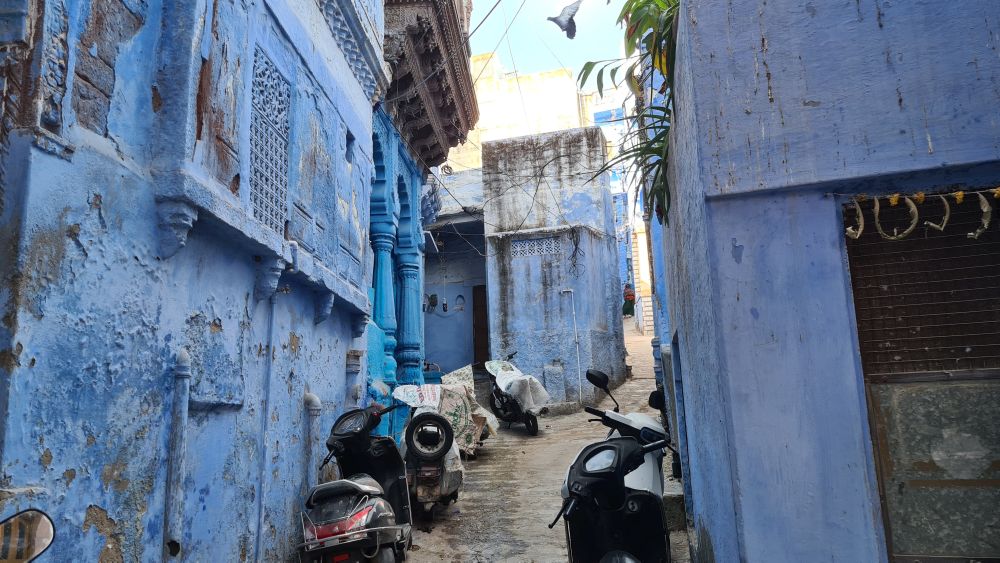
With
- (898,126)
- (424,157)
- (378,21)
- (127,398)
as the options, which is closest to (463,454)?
(424,157)

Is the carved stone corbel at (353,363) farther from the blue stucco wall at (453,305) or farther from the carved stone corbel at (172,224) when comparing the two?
the blue stucco wall at (453,305)

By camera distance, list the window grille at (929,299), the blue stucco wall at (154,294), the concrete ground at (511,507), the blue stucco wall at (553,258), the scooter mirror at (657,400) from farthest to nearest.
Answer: the blue stucco wall at (553,258), the scooter mirror at (657,400), the concrete ground at (511,507), the window grille at (929,299), the blue stucco wall at (154,294)

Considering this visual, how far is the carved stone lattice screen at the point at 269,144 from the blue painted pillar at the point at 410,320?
5777 mm

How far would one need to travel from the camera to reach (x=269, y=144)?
4570 millimetres

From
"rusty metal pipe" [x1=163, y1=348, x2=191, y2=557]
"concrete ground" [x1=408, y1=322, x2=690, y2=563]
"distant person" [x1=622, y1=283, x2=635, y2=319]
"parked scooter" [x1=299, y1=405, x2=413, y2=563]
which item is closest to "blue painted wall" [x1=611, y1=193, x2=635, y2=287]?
"distant person" [x1=622, y1=283, x2=635, y2=319]

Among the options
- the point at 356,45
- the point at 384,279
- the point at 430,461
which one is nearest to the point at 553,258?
the point at 384,279

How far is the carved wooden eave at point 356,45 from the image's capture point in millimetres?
6074

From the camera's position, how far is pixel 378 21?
24.8ft

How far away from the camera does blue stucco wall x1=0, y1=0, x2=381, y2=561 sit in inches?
95.3

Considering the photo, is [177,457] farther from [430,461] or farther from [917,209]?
[917,209]

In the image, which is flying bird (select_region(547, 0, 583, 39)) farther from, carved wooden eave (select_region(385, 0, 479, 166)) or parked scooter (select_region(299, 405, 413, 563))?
parked scooter (select_region(299, 405, 413, 563))

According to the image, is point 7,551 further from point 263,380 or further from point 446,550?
point 446,550

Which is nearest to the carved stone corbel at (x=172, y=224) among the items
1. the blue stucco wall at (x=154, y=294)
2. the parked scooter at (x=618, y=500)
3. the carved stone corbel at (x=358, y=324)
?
the blue stucco wall at (x=154, y=294)

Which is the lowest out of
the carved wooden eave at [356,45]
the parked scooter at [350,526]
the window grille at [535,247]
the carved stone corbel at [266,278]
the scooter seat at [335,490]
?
the parked scooter at [350,526]
